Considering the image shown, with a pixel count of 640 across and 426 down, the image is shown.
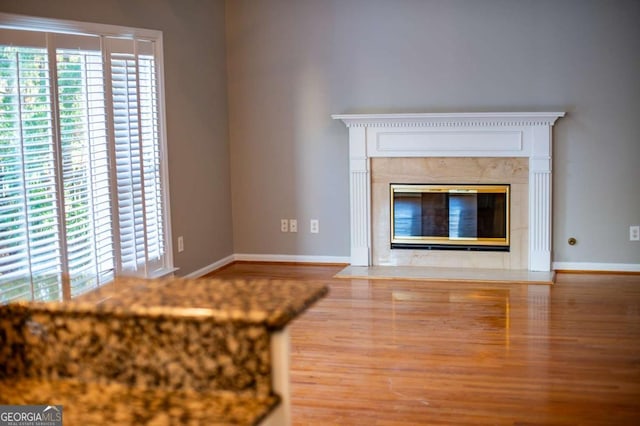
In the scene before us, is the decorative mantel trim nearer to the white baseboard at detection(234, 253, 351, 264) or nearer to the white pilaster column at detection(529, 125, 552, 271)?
the white pilaster column at detection(529, 125, 552, 271)

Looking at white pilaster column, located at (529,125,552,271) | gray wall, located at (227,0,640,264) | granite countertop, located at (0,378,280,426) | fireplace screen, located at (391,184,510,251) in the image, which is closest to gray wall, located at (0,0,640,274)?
gray wall, located at (227,0,640,264)

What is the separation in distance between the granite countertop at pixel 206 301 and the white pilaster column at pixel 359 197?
4.81 m

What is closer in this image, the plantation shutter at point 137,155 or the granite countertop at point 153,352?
the granite countertop at point 153,352

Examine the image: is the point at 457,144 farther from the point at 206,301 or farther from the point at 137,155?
the point at 206,301

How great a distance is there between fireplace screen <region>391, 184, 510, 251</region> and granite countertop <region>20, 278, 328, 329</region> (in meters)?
4.86

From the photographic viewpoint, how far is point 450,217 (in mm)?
6586

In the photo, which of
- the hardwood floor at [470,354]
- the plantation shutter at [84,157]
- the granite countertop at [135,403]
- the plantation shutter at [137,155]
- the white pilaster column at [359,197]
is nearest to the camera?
the granite countertop at [135,403]

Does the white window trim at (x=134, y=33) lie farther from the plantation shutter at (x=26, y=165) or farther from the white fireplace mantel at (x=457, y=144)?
the white fireplace mantel at (x=457, y=144)

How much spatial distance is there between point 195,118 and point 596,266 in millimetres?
3414

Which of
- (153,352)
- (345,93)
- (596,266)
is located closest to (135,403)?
(153,352)

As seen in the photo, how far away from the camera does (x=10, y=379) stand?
1776 mm

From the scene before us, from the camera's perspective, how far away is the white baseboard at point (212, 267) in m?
6.39

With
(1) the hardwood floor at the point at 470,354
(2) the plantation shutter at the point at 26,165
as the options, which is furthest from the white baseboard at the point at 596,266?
(2) the plantation shutter at the point at 26,165

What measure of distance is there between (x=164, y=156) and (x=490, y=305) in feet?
8.39
